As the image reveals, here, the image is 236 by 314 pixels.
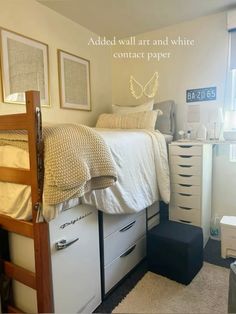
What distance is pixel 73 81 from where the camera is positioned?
2461 millimetres

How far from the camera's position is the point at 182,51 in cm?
250

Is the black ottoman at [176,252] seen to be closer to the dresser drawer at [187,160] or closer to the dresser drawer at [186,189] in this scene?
the dresser drawer at [186,189]

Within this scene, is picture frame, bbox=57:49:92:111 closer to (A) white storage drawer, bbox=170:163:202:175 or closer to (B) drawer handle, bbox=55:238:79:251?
(A) white storage drawer, bbox=170:163:202:175

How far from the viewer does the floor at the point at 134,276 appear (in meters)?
1.44

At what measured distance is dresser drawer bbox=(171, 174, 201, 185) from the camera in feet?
6.86

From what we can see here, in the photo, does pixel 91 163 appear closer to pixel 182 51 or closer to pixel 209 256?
pixel 209 256

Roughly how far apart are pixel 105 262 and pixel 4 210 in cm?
70

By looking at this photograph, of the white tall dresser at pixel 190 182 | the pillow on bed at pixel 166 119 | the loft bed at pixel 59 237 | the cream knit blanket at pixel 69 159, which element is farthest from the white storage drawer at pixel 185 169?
the cream knit blanket at pixel 69 159

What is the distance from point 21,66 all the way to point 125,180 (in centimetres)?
131

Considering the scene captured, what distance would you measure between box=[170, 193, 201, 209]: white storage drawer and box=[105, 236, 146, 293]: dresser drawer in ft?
1.59

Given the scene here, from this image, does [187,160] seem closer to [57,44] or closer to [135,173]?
[135,173]

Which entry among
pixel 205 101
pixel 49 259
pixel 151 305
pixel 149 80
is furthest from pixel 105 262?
pixel 149 80

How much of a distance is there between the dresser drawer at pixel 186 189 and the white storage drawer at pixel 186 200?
1.2 inches

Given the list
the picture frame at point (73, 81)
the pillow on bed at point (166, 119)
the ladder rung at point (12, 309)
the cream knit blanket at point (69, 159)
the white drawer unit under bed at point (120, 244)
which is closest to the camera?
the cream knit blanket at point (69, 159)
